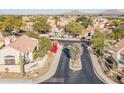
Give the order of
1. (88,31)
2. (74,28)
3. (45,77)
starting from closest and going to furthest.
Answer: (45,77)
(74,28)
(88,31)

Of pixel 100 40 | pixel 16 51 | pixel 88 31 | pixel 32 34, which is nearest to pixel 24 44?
pixel 16 51

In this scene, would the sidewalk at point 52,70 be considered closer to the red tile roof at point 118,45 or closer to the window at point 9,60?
the window at point 9,60

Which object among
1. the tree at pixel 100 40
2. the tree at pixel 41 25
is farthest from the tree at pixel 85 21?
the tree at pixel 41 25

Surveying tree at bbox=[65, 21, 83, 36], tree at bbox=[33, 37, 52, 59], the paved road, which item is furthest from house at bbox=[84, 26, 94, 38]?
tree at bbox=[33, 37, 52, 59]

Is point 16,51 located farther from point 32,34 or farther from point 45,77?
point 45,77
